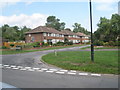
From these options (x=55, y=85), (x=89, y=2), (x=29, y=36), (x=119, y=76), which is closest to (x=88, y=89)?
(x=55, y=85)

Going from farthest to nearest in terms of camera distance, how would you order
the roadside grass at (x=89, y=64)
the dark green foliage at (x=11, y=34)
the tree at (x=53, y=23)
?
the tree at (x=53, y=23) → the dark green foliage at (x=11, y=34) → the roadside grass at (x=89, y=64)

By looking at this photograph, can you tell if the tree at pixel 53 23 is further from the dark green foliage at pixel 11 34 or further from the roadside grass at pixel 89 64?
the roadside grass at pixel 89 64

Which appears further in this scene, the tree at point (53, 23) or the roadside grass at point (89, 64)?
the tree at point (53, 23)

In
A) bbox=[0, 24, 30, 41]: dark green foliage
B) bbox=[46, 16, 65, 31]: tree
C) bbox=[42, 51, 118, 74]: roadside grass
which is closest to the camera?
bbox=[42, 51, 118, 74]: roadside grass

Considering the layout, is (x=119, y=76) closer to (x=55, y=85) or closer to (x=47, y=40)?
(x=55, y=85)

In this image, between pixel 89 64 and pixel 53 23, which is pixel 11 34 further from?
pixel 89 64

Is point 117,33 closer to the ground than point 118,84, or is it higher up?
higher up

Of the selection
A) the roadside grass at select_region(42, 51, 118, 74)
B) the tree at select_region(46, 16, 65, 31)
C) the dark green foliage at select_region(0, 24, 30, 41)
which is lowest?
the roadside grass at select_region(42, 51, 118, 74)

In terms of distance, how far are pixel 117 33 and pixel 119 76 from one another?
1344 inches

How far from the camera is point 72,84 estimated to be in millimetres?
5410

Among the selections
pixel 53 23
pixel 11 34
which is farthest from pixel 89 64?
pixel 53 23

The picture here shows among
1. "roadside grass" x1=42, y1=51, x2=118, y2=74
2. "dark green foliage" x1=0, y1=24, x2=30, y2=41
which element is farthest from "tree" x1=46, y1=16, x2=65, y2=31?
"roadside grass" x1=42, y1=51, x2=118, y2=74

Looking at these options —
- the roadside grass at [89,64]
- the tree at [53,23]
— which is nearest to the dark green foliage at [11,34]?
the tree at [53,23]

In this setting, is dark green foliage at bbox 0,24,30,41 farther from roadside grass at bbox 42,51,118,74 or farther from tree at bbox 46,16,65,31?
roadside grass at bbox 42,51,118,74
